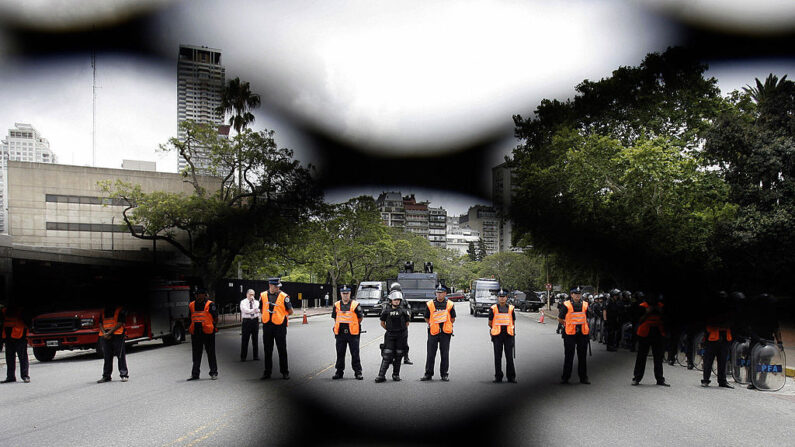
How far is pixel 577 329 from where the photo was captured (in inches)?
326

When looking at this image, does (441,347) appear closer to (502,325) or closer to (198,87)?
(502,325)

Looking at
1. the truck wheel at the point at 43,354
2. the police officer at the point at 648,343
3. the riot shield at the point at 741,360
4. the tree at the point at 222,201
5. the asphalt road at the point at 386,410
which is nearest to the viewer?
the tree at the point at 222,201

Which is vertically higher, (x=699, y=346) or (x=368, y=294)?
(x=699, y=346)

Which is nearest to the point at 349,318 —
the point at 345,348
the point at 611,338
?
the point at 345,348

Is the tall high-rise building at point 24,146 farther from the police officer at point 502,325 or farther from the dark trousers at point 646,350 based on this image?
the dark trousers at point 646,350

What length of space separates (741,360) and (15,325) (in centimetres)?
1270

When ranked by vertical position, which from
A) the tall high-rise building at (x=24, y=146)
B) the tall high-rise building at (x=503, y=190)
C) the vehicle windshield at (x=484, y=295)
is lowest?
the vehicle windshield at (x=484, y=295)

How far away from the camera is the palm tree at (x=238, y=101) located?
7.61 ft

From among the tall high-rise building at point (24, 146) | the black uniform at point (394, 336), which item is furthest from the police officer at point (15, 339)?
the tall high-rise building at point (24, 146)

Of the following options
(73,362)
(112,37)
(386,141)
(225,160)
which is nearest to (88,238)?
(225,160)

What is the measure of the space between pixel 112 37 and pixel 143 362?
12.6 m

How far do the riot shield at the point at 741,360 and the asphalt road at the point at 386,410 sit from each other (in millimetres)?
490

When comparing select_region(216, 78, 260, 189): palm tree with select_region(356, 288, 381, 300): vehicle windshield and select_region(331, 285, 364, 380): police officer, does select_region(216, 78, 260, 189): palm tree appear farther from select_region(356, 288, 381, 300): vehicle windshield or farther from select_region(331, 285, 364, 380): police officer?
select_region(356, 288, 381, 300): vehicle windshield

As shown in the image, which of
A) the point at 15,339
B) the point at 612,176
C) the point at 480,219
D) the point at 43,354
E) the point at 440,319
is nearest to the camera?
the point at 480,219
